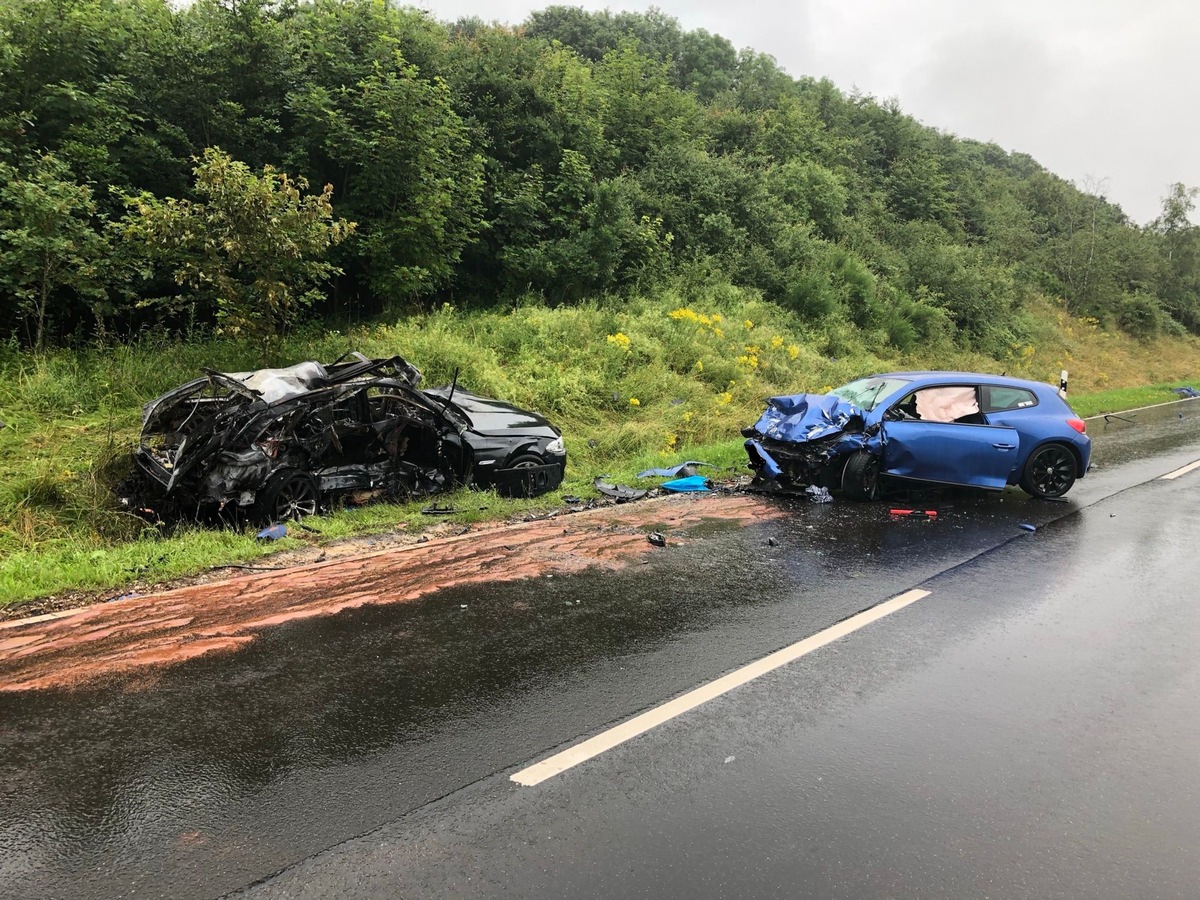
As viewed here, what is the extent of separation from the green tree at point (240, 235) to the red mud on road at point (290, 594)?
19.7ft

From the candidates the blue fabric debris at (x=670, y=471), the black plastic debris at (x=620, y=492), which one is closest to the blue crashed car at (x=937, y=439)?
the blue fabric debris at (x=670, y=471)

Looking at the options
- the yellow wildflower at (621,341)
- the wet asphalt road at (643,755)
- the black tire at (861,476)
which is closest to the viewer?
the wet asphalt road at (643,755)

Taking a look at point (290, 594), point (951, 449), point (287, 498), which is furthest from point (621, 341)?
point (290, 594)

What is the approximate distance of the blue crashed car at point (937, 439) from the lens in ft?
30.4

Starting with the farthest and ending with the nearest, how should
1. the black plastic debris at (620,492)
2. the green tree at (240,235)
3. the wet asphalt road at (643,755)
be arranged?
the green tree at (240,235) → the black plastic debris at (620,492) → the wet asphalt road at (643,755)

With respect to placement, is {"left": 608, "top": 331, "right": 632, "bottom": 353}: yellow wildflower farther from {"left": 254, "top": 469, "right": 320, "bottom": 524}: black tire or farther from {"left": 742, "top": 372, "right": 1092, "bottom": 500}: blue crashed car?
{"left": 254, "top": 469, "right": 320, "bottom": 524}: black tire

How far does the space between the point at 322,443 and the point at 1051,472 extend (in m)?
9.16

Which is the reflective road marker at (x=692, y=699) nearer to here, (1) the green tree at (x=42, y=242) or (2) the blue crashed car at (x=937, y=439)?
(2) the blue crashed car at (x=937, y=439)

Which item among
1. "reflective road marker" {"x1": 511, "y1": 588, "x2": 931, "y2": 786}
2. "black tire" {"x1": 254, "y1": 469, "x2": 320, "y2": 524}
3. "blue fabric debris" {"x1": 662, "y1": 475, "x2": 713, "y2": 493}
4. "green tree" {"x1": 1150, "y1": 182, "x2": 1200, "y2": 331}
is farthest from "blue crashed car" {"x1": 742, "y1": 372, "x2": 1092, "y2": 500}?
"green tree" {"x1": 1150, "y1": 182, "x2": 1200, "y2": 331}

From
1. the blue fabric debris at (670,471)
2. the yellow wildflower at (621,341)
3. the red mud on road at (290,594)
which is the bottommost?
the red mud on road at (290,594)

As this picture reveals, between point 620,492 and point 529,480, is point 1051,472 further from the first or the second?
point 529,480

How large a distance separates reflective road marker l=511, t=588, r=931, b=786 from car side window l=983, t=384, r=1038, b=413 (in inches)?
192

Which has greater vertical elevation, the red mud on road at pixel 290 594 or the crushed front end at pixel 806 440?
the crushed front end at pixel 806 440

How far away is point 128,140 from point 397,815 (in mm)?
15891
